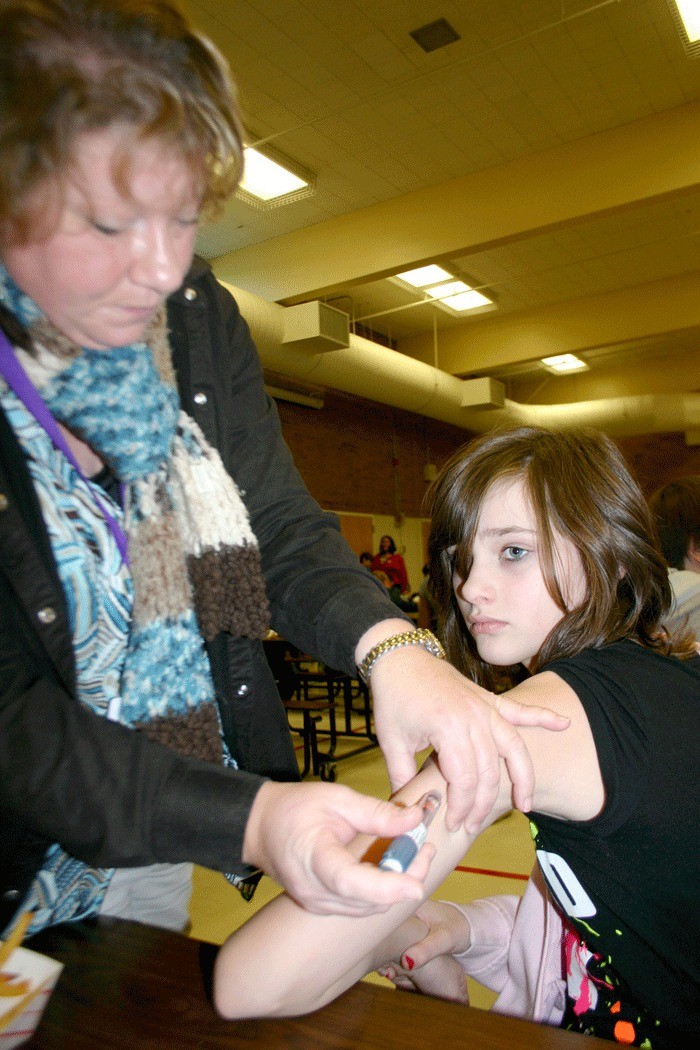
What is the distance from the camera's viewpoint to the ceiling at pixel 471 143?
385 centimetres

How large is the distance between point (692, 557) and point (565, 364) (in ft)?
27.5

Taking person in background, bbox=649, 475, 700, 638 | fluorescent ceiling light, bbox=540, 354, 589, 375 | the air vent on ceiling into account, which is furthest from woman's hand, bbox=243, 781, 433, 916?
fluorescent ceiling light, bbox=540, 354, 589, 375

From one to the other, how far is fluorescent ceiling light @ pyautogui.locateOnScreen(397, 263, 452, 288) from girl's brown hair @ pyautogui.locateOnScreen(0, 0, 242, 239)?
251 inches

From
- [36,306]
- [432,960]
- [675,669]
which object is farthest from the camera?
[432,960]

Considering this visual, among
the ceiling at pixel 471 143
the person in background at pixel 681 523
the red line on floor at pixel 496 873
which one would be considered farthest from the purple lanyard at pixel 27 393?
the ceiling at pixel 471 143

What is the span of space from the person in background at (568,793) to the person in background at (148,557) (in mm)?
91

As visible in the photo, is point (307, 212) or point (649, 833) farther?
point (307, 212)

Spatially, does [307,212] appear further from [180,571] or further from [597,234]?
[180,571]

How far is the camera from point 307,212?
5762 millimetres

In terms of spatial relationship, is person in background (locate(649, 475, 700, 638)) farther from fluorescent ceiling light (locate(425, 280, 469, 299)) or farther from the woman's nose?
fluorescent ceiling light (locate(425, 280, 469, 299))

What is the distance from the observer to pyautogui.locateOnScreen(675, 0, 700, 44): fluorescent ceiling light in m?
3.63

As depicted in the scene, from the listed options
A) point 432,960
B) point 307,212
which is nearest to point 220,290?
point 432,960

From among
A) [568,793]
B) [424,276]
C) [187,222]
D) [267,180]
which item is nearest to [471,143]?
[267,180]

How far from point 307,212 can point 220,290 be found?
16.8 feet
